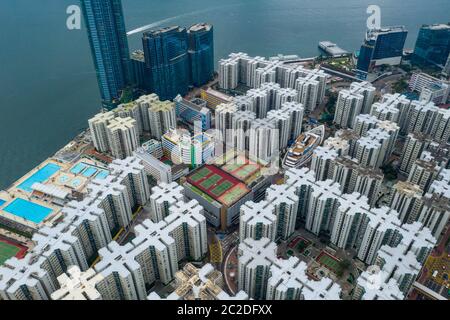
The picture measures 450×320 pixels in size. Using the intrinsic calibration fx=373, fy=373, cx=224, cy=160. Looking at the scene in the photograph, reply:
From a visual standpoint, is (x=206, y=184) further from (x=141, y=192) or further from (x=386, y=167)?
(x=386, y=167)

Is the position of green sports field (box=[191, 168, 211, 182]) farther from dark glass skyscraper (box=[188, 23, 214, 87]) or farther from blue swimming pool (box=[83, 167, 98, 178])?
dark glass skyscraper (box=[188, 23, 214, 87])

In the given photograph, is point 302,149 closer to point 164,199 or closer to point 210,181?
point 210,181

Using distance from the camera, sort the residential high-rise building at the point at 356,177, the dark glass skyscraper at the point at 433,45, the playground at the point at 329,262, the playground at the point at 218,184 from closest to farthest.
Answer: the playground at the point at 329,262
the residential high-rise building at the point at 356,177
the playground at the point at 218,184
the dark glass skyscraper at the point at 433,45

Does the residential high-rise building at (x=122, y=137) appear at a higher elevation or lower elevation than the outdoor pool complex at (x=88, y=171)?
higher

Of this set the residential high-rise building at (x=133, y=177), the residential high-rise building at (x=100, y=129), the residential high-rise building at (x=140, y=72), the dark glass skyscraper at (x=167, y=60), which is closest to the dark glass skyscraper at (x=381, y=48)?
the dark glass skyscraper at (x=167, y=60)

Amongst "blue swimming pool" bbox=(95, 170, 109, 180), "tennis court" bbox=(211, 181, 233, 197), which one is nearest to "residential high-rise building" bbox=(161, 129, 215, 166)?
"tennis court" bbox=(211, 181, 233, 197)

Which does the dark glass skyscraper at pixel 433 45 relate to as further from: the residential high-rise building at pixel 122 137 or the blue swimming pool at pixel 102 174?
the blue swimming pool at pixel 102 174
